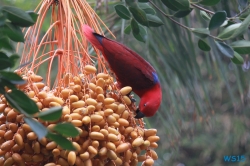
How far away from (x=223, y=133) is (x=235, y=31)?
4.58 m

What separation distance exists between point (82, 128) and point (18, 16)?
15.6 inches

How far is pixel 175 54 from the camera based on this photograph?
79.8 inches

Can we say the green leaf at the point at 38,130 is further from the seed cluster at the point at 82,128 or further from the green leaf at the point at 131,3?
the green leaf at the point at 131,3

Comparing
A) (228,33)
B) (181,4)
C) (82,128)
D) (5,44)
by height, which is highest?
(5,44)

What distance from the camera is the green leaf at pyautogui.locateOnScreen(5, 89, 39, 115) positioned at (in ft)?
2.58

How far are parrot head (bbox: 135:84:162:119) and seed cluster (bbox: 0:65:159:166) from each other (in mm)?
206

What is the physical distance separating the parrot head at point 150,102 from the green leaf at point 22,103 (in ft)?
2.32

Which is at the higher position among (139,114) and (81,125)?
(81,125)

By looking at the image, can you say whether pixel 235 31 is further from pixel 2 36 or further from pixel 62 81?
pixel 2 36

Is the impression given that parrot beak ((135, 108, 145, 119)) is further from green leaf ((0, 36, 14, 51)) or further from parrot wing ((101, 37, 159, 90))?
green leaf ((0, 36, 14, 51))

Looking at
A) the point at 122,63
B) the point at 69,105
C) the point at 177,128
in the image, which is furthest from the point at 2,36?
the point at 177,128

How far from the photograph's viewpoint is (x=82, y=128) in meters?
1.16

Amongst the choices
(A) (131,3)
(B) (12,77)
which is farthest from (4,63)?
(A) (131,3)

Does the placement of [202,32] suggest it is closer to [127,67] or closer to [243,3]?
[243,3]
